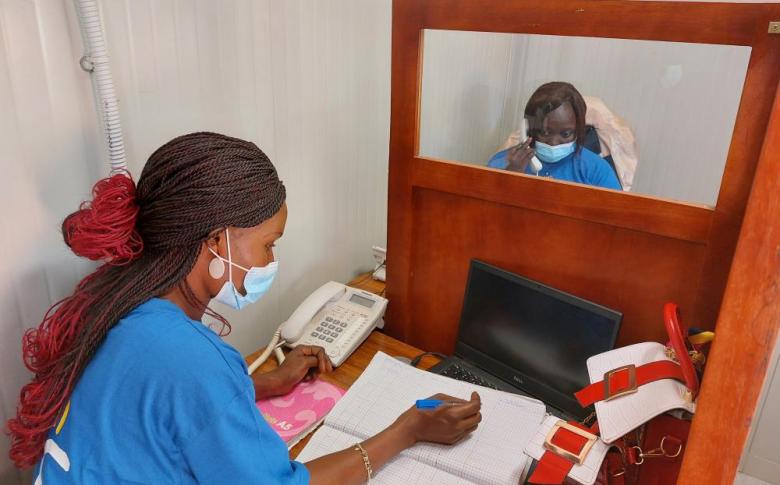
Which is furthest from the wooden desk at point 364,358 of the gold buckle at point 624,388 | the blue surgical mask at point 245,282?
the gold buckle at point 624,388

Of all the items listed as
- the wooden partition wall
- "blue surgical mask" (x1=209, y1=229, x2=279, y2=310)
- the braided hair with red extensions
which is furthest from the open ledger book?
the braided hair with red extensions

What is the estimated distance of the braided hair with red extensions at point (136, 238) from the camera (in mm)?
792

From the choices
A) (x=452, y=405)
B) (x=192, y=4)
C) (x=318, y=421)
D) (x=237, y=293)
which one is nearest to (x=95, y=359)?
(x=237, y=293)

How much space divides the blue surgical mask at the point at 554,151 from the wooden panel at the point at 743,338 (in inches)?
29.5

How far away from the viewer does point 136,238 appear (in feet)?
2.71

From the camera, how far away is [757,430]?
5.75 ft

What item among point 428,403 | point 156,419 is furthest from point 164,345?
point 428,403

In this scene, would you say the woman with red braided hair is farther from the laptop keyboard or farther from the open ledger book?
the laptop keyboard

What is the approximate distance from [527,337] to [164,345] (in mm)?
762

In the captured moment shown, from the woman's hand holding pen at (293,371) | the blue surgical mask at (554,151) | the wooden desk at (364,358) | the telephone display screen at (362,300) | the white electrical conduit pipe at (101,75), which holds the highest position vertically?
the white electrical conduit pipe at (101,75)

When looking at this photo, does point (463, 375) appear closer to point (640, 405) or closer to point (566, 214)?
point (566, 214)

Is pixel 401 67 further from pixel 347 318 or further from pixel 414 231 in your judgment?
pixel 347 318

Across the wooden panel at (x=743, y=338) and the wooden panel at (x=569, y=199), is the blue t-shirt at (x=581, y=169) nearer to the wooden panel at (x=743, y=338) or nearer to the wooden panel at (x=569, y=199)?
the wooden panel at (x=569, y=199)

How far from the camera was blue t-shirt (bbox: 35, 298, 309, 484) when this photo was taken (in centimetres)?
72
